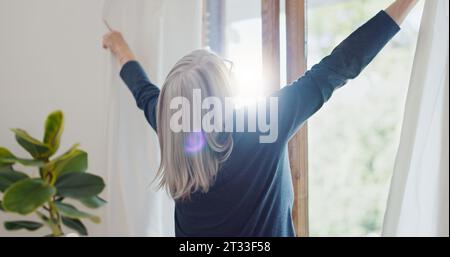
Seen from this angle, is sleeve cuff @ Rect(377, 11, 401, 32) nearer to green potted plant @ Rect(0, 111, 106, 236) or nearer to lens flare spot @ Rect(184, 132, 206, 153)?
lens flare spot @ Rect(184, 132, 206, 153)

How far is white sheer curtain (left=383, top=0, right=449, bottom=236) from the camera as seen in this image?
1120 mm

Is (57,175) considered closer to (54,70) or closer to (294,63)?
(54,70)

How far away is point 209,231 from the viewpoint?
1.29 metres

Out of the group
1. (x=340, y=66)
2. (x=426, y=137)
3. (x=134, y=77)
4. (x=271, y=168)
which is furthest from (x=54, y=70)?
(x=426, y=137)

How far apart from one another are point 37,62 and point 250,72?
2.98 feet

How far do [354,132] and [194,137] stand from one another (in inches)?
21.0

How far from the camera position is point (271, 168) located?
4.04ft

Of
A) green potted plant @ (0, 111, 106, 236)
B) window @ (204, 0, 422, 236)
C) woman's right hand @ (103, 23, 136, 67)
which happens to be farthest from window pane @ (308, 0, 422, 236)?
green potted plant @ (0, 111, 106, 236)

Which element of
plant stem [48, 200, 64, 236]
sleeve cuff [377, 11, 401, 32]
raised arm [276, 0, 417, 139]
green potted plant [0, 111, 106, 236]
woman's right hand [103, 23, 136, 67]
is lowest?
plant stem [48, 200, 64, 236]

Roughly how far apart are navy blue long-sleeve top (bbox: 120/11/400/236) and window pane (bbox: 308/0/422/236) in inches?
10.7

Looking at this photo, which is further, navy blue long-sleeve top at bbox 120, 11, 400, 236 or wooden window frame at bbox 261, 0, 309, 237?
wooden window frame at bbox 261, 0, 309, 237

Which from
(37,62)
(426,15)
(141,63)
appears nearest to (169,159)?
(141,63)

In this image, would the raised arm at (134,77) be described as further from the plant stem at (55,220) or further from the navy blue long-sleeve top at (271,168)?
the plant stem at (55,220)
